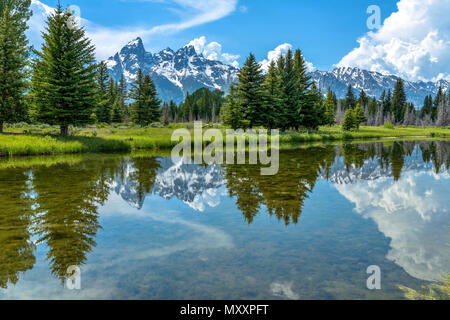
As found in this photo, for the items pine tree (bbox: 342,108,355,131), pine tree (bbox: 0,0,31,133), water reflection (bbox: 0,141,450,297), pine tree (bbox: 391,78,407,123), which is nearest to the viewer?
water reflection (bbox: 0,141,450,297)

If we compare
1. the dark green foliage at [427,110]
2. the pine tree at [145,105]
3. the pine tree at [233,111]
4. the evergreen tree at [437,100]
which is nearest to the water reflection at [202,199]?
the pine tree at [233,111]

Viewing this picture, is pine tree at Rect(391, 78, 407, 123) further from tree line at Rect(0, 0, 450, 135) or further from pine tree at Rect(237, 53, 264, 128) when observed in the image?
pine tree at Rect(237, 53, 264, 128)

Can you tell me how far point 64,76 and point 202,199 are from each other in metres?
24.2

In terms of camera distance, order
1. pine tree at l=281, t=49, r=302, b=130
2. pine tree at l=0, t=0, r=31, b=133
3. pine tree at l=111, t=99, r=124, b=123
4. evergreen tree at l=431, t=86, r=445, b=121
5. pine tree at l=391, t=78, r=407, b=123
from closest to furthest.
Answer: pine tree at l=0, t=0, r=31, b=133, pine tree at l=281, t=49, r=302, b=130, pine tree at l=111, t=99, r=124, b=123, pine tree at l=391, t=78, r=407, b=123, evergreen tree at l=431, t=86, r=445, b=121

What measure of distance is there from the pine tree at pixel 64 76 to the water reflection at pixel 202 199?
12.7 meters

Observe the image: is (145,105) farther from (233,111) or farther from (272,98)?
(272,98)

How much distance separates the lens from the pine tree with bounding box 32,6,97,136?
27141mm

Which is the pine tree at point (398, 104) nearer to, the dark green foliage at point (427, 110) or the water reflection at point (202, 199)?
the dark green foliage at point (427, 110)

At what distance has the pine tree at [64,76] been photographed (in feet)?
89.0

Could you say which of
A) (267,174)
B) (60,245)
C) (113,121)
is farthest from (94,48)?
(113,121)

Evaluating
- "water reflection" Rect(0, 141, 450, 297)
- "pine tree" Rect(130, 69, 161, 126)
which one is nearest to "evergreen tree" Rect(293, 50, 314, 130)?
"pine tree" Rect(130, 69, 161, 126)

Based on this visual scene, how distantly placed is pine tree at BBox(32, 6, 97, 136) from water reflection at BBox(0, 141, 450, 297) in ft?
41.5

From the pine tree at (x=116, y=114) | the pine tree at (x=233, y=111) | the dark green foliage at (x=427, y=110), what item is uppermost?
the dark green foliage at (x=427, y=110)
